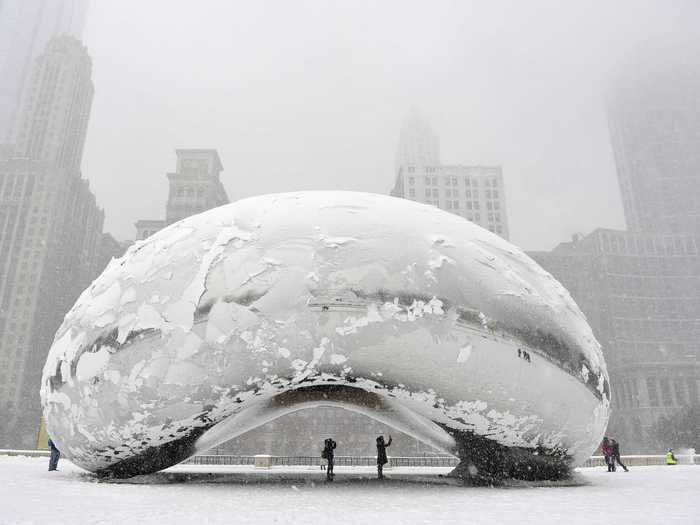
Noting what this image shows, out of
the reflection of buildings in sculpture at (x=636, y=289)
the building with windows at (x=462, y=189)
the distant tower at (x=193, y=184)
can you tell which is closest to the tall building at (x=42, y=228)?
the distant tower at (x=193, y=184)

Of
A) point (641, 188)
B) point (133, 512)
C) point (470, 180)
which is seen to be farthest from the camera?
point (641, 188)

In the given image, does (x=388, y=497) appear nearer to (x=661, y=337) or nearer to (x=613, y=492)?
(x=613, y=492)

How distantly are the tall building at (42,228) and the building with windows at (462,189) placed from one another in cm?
7000

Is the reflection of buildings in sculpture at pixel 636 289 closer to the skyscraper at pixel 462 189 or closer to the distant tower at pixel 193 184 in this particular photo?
the skyscraper at pixel 462 189

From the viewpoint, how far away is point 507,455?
7172 millimetres

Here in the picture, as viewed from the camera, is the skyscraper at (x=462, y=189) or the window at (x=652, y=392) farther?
the skyscraper at (x=462, y=189)

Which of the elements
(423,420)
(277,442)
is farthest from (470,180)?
(423,420)

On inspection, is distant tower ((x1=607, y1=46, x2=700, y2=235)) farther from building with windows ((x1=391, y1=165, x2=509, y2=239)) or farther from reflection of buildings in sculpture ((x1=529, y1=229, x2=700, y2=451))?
building with windows ((x1=391, y1=165, x2=509, y2=239))

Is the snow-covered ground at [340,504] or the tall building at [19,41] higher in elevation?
the tall building at [19,41]

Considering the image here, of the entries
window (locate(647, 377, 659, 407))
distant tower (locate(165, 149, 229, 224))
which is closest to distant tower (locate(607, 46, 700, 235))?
window (locate(647, 377, 659, 407))

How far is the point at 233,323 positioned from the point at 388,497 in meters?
2.41

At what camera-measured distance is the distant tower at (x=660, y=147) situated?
5674 inches

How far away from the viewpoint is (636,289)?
4370 inches

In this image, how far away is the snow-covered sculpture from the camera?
20.0 ft
